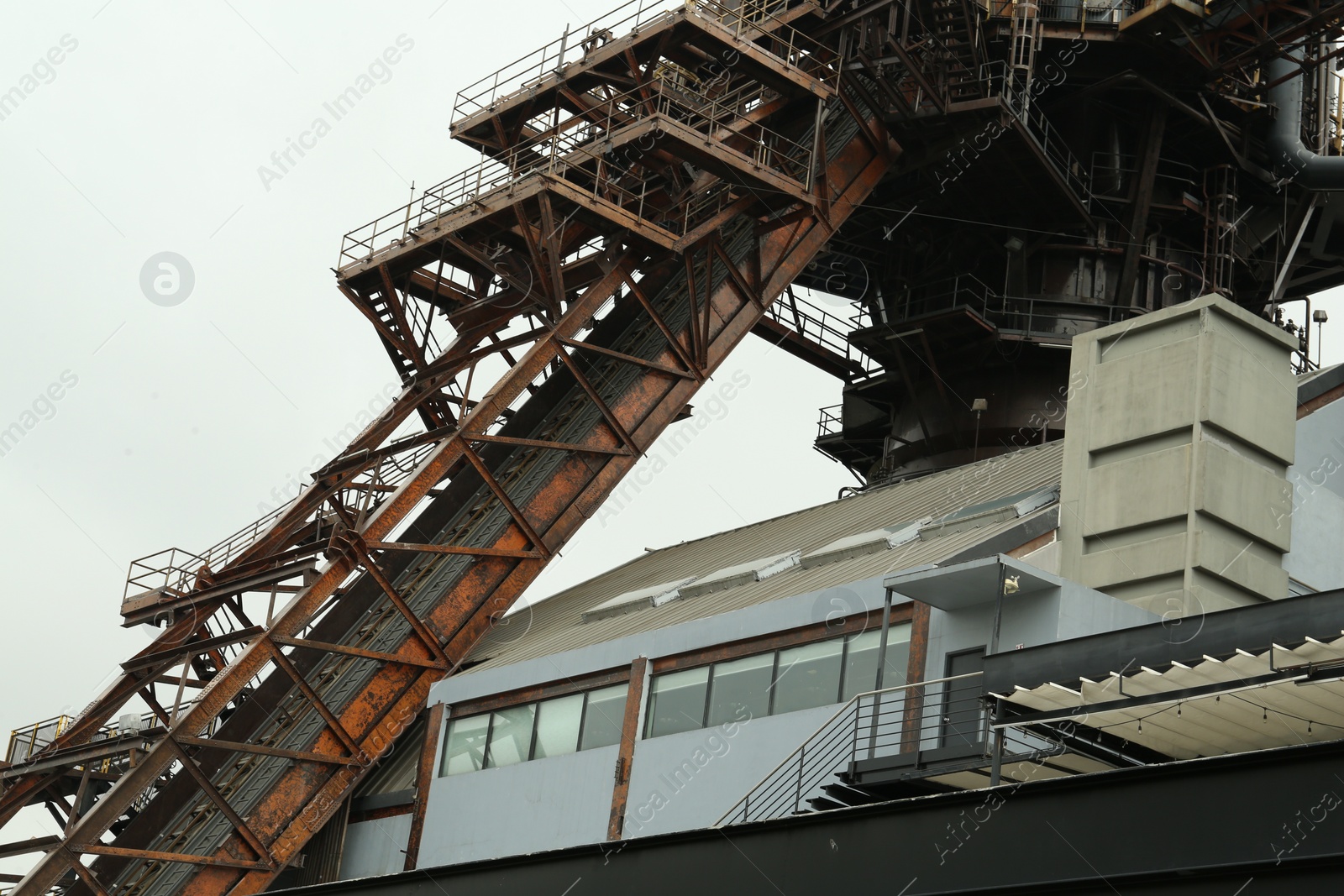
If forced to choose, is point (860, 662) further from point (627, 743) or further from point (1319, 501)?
point (1319, 501)

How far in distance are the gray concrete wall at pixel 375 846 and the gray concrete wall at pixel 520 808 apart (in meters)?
0.69

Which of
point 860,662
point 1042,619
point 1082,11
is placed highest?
point 1082,11

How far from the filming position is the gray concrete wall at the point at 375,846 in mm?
28297

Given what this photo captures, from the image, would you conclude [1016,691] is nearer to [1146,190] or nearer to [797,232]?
[797,232]

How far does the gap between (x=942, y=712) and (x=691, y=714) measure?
508 cm

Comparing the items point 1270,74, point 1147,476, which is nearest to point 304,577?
point 1147,476

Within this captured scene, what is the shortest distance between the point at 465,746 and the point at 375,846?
2356 millimetres

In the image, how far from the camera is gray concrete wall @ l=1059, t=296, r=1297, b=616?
19859 mm

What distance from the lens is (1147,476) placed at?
804 inches

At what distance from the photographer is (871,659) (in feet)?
69.8

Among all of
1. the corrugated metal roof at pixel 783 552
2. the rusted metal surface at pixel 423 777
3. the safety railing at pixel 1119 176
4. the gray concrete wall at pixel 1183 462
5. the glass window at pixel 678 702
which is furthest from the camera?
the safety railing at pixel 1119 176

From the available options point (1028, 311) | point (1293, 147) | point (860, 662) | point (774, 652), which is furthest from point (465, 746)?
point (1293, 147)

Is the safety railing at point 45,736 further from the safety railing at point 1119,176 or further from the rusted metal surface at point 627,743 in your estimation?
the safety railing at point 1119,176

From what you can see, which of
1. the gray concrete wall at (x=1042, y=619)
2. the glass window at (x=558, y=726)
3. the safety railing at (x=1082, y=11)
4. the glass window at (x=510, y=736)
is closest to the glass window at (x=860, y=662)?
the gray concrete wall at (x=1042, y=619)
